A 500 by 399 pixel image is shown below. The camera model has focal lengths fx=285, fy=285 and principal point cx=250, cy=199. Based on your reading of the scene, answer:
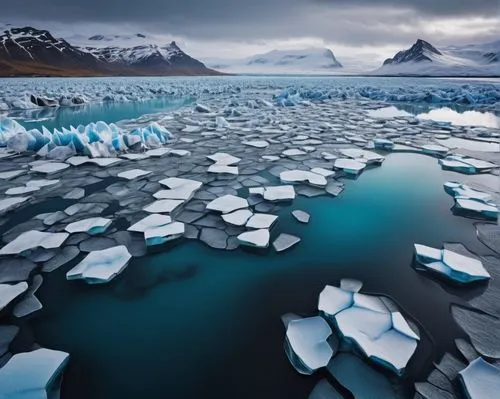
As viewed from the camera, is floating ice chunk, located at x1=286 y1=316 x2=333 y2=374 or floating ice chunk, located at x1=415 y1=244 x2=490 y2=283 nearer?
floating ice chunk, located at x1=286 y1=316 x2=333 y2=374

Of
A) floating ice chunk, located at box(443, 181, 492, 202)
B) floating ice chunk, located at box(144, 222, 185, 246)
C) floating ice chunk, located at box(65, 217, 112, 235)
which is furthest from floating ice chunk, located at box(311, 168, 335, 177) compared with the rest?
floating ice chunk, located at box(65, 217, 112, 235)

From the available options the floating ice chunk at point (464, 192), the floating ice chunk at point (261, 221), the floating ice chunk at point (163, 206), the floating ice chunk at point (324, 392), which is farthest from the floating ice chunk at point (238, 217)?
the floating ice chunk at point (464, 192)

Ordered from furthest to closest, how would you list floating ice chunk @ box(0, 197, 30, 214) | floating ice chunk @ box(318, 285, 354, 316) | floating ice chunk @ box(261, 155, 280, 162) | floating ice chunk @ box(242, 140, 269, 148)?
floating ice chunk @ box(242, 140, 269, 148)
floating ice chunk @ box(261, 155, 280, 162)
floating ice chunk @ box(0, 197, 30, 214)
floating ice chunk @ box(318, 285, 354, 316)

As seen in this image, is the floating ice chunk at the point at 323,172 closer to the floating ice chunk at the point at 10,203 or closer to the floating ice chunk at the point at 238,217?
the floating ice chunk at the point at 238,217

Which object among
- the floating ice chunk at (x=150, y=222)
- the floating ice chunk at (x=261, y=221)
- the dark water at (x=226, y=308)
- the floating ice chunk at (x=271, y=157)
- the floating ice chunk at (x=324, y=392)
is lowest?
the dark water at (x=226, y=308)

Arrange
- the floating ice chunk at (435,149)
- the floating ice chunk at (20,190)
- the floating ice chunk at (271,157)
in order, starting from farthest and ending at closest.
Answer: the floating ice chunk at (435,149) < the floating ice chunk at (271,157) < the floating ice chunk at (20,190)

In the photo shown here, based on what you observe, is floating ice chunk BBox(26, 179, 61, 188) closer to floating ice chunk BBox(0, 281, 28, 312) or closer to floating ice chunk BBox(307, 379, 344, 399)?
floating ice chunk BBox(0, 281, 28, 312)

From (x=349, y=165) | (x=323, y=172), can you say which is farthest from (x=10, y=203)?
(x=349, y=165)

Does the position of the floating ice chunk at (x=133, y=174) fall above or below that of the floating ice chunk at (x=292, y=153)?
above
